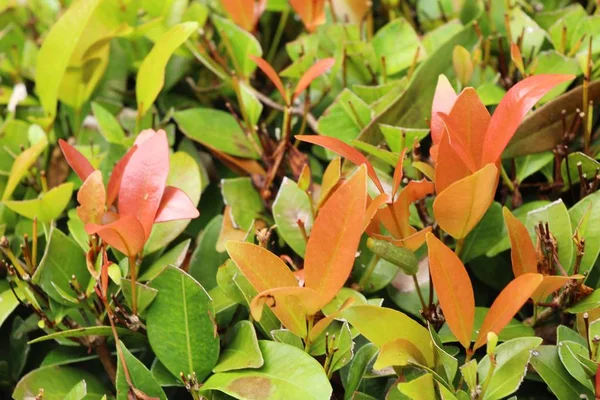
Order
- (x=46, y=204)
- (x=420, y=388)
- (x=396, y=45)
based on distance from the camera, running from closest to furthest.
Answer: (x=420, y=388), (x=46, y=204), (x=396, y=45)

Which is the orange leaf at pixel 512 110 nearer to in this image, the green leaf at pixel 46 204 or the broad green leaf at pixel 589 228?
the broad green leaf at pixel 589 228

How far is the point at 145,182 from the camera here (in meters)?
0.63

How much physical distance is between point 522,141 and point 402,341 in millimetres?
295

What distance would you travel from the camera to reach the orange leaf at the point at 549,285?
546 millimetres

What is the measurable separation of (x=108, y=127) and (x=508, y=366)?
1.77 feet

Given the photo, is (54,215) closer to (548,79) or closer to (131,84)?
(131,84)

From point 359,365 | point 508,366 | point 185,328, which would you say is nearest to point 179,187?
point 185,328

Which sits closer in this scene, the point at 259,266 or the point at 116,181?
the point at 259,266

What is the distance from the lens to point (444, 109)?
0.64 m

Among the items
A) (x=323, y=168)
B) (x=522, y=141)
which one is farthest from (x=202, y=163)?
(x=522, y=141)

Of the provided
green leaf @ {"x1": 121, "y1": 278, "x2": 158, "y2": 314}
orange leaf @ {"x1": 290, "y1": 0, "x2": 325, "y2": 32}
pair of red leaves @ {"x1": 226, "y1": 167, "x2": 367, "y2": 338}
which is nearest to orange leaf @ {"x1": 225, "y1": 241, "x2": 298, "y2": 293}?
pair of red leaves @ {"x1": 226, "y1": 167, "x2": 367, "y2": 338}

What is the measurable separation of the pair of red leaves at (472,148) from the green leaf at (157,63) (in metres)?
0.32

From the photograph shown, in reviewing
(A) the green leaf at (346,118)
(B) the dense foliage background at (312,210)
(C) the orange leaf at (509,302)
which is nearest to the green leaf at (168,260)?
(B) the dense foliage background at (312,210)

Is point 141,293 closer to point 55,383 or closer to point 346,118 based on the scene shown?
point 55,383
